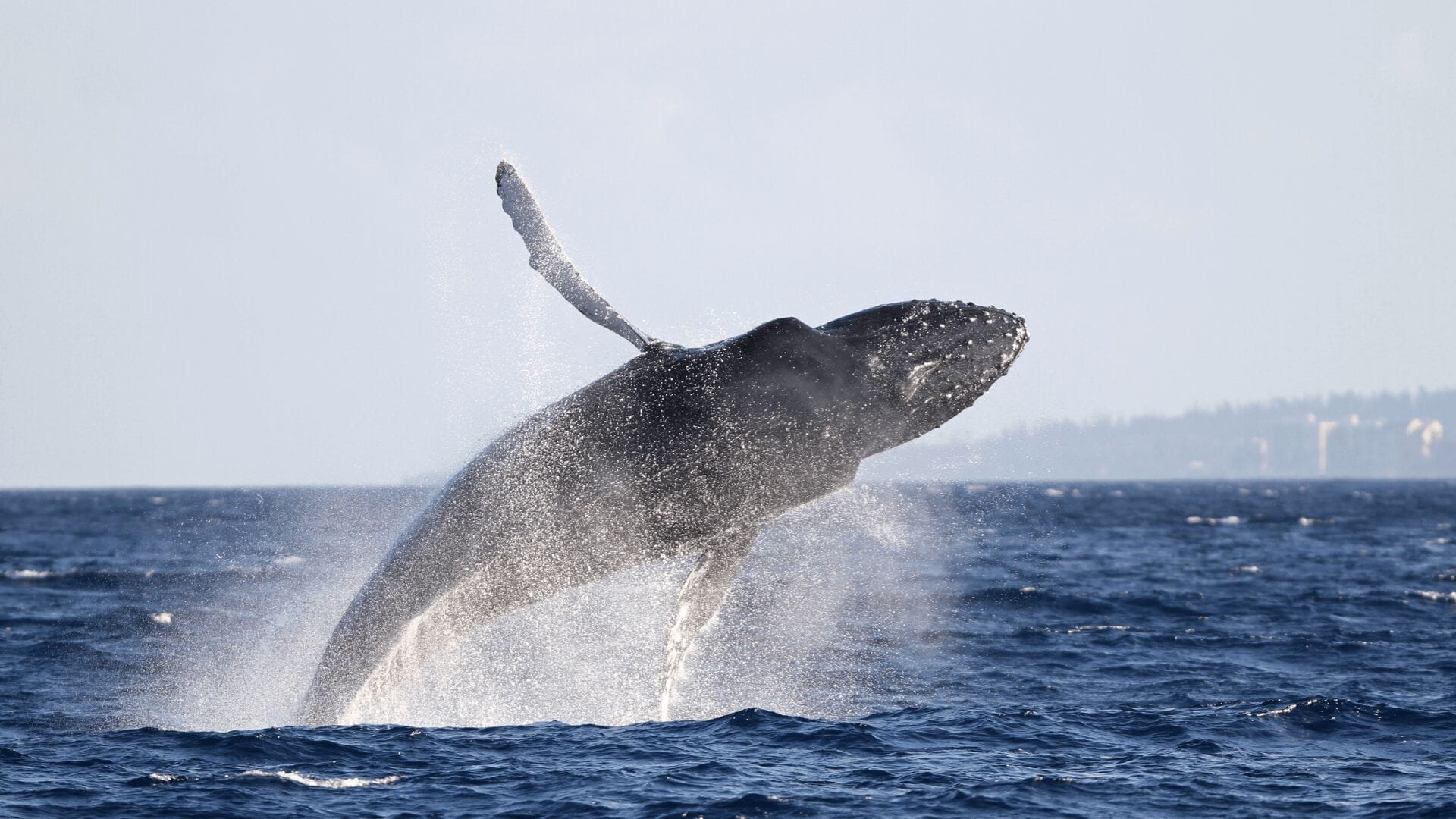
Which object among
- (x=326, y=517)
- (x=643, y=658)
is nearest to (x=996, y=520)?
(x=326, y=517)

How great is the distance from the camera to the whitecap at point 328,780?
9422mm

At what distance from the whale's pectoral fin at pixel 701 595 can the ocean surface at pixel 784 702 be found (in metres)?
0.57

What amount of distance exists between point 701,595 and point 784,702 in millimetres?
3792

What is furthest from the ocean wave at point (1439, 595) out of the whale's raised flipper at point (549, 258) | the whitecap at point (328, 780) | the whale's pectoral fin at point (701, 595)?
the whitecap at point (328, 780)

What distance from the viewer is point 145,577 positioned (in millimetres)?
32625

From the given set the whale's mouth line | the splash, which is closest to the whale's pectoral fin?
the splash

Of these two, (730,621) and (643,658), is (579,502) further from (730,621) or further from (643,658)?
(730,621)

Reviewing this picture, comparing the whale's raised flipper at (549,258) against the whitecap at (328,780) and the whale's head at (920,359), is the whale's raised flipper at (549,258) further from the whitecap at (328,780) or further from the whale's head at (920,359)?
the whitecap at (328,780)

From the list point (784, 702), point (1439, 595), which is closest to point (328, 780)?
point (784, 702)

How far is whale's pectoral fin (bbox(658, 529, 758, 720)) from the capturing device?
1027 centimetres

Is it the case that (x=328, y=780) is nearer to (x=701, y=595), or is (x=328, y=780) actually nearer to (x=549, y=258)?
(x=701, y=595)

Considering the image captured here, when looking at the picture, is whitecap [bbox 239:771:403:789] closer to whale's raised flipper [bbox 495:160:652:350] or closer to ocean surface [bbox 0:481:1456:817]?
ocean surface [bbox 0:481:1456:817]

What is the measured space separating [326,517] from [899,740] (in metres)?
82.5

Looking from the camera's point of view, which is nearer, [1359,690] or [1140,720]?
[1140,720]
